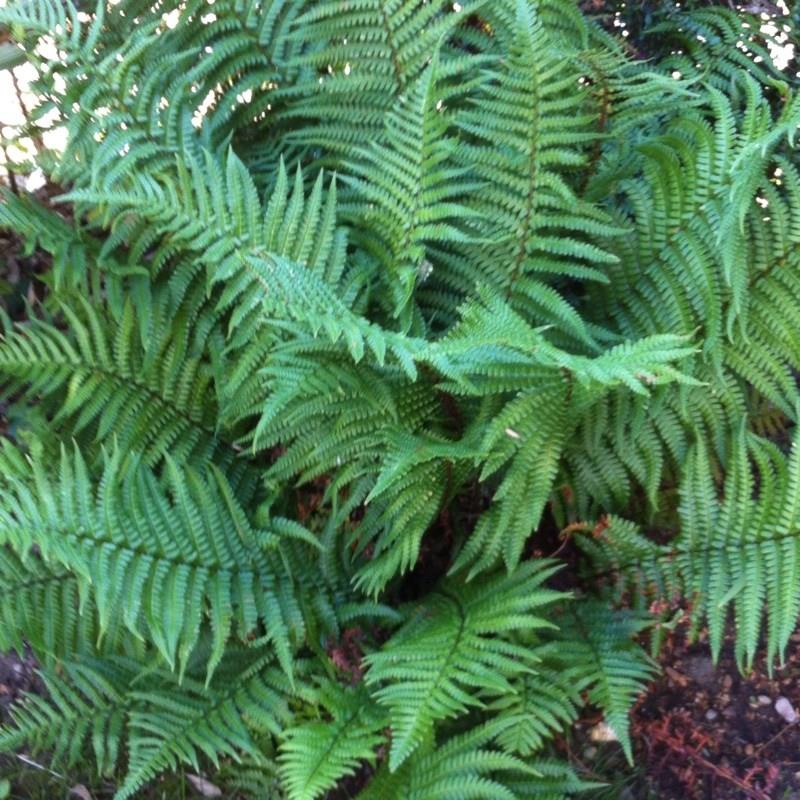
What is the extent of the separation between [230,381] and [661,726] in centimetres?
149

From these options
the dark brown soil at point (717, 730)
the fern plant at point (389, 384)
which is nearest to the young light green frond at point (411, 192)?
the fern plant at point (389, 384)

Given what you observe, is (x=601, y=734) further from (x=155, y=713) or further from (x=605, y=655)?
(x=155, y=713)

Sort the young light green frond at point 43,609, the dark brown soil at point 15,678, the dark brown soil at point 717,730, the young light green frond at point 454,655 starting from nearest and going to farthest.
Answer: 1. the young light green frond at point 454,655
2. the young light green frond at point 43,609
3. the dark brown soil at point 717,730
4. the dark brown soil at point 15,678

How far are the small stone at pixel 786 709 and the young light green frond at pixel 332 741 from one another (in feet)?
3.69

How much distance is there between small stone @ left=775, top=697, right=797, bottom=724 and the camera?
235 centimetres

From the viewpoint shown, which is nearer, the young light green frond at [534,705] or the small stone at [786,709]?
the young light green frond at [534,705]

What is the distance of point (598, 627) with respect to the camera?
82.7 inches

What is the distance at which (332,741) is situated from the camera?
1.90m

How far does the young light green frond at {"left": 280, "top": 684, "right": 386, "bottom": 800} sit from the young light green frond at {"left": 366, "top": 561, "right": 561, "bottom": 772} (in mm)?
57

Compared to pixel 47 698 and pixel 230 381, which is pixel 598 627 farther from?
pixel 47 698

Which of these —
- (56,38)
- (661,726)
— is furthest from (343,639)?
(56,38)

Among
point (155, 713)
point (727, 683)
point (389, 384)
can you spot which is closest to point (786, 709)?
point (727, 683)

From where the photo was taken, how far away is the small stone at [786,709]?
2348 mm

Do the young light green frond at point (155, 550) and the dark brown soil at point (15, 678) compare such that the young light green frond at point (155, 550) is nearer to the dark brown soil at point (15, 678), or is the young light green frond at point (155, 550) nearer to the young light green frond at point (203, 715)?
the young light green frond at point (203, 715)
